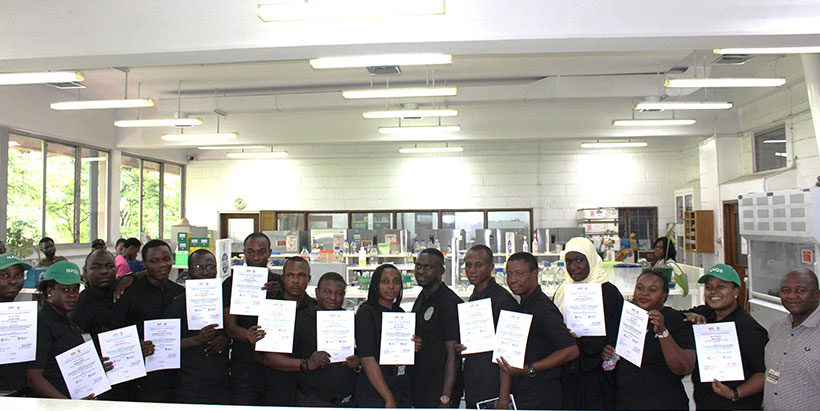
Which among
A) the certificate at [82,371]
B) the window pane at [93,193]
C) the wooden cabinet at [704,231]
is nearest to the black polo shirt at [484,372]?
the certificate at [82,371]

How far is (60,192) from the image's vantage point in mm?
8938

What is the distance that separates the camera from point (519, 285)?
2494 millimetres

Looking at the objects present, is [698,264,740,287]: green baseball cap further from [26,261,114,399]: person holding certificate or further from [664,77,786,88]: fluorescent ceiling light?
[664,77,786,88]: fluorescent ceiling light

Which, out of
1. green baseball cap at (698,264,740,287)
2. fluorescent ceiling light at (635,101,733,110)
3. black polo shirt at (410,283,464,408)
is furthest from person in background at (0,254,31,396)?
fluorescent ceiling light at (635,101,733,110)

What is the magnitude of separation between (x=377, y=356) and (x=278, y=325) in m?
0.52

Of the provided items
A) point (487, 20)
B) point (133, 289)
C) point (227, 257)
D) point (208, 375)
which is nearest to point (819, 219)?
point (487, 20)

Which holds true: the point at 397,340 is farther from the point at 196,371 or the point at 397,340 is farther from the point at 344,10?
the point at 344,10

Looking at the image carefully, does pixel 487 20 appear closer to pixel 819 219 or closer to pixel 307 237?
pixel 819 219

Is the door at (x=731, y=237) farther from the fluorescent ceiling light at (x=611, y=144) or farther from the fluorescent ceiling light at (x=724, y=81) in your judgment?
the fluorescent ceiling light at (x=724, y=81)

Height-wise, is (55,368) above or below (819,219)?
below

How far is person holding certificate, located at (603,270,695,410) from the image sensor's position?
2256 mm

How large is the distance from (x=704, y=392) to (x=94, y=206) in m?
10.5

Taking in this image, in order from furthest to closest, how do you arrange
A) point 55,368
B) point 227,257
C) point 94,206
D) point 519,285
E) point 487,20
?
1. point 94,206
2. point 227,257
3. point 487,20
4. point 519,285
5. point 55,368

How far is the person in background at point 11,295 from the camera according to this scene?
2.23 metres
